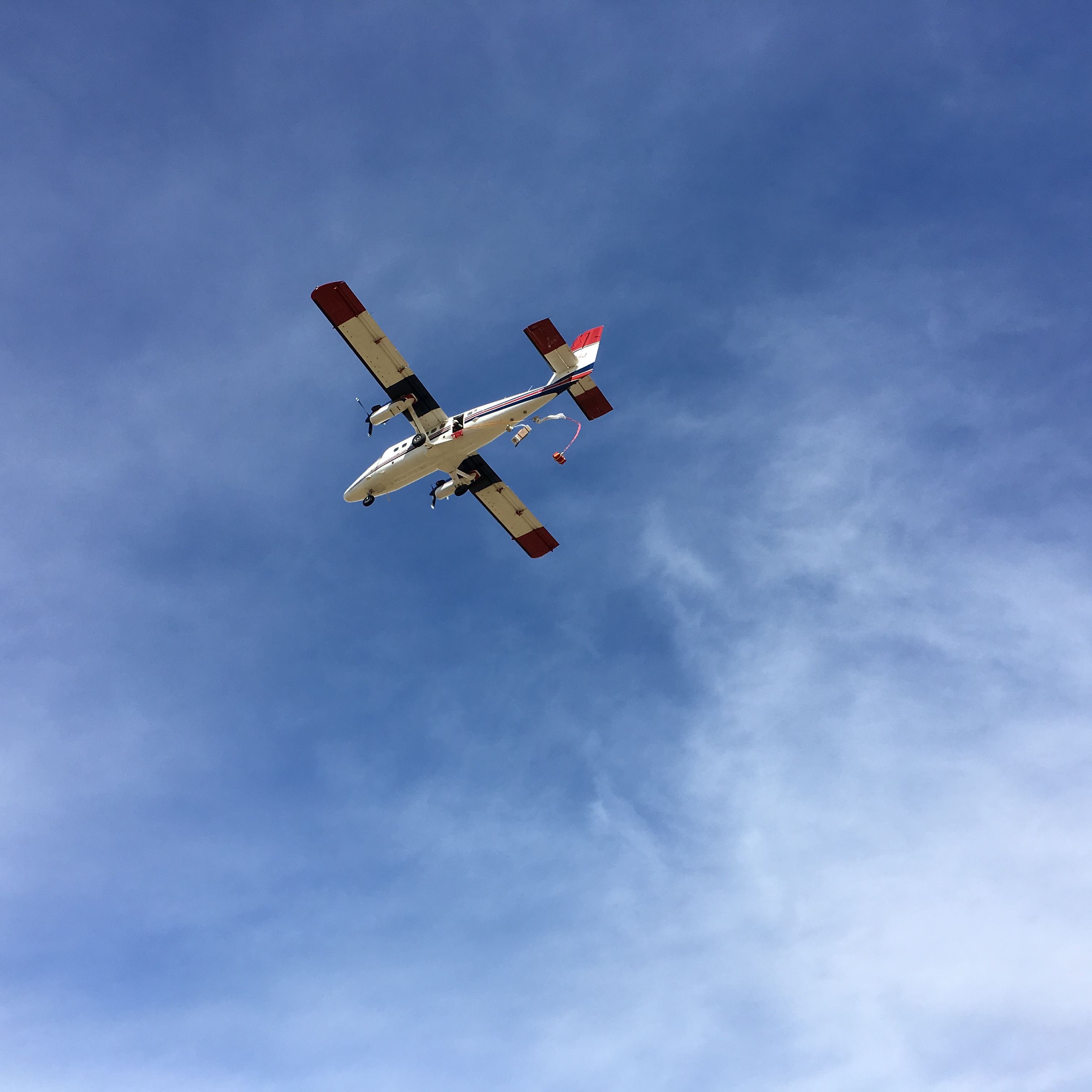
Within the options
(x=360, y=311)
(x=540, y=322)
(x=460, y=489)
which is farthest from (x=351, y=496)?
(x=540, y=322)

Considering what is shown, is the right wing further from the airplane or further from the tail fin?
the tail fin

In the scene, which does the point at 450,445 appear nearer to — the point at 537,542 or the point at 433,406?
the point at 433,406

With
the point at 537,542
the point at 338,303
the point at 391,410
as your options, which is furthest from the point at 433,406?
the point at 537,542

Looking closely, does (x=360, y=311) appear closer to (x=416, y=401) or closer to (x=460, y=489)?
(x=416, y=401)

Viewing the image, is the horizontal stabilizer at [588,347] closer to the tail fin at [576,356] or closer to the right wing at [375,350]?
the tail fin at [576,356]

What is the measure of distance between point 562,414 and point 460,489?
763cm

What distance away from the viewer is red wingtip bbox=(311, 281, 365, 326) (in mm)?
35406

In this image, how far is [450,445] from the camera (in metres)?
38.7

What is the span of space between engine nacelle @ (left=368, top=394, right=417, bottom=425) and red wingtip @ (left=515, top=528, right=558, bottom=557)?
34.1 feet

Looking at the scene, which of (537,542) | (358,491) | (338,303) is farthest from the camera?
(537,542)

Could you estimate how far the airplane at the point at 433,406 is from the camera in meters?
36.6

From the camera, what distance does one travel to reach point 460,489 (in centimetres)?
4266

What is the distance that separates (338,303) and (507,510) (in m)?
13.8

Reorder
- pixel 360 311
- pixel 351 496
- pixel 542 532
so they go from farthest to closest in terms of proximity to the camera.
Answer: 1. pixel 542 532
2. pixel 351 496
3. pixel 360 311
